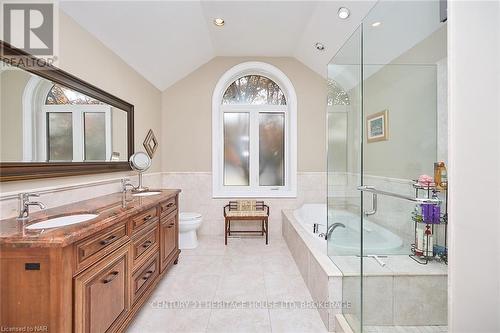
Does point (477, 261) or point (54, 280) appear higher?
point (477, 261)

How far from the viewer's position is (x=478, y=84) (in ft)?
2.84

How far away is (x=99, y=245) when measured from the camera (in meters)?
1.35

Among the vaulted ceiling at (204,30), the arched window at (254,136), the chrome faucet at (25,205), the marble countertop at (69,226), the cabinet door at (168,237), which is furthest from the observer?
the arched window at (254,136)

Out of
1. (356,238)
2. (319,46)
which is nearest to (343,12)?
(319,46)

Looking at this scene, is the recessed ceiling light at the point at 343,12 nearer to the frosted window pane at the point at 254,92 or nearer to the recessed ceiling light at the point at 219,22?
the recessed ceiling light at the point at 219,22

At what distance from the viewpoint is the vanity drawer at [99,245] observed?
120 cm

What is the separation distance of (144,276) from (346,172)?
1.98 m

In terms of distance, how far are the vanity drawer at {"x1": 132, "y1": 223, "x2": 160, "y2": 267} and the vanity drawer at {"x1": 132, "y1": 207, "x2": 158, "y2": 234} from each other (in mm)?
63

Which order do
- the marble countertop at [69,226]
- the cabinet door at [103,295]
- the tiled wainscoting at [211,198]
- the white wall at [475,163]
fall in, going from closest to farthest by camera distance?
the white wall at [475,163]
the marble countertop at [69,226]
the cabinet door at [103,295]
the tiled wainscoting at [211,198]

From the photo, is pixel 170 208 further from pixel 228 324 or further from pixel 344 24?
pixel 344 24

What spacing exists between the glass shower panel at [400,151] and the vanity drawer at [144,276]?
1624 millimetres

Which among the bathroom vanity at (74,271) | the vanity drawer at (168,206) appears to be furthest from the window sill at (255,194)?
the bathroom vanity at (74,271)

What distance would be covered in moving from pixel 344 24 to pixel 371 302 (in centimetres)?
269

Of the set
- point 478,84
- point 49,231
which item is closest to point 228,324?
point 49,231
